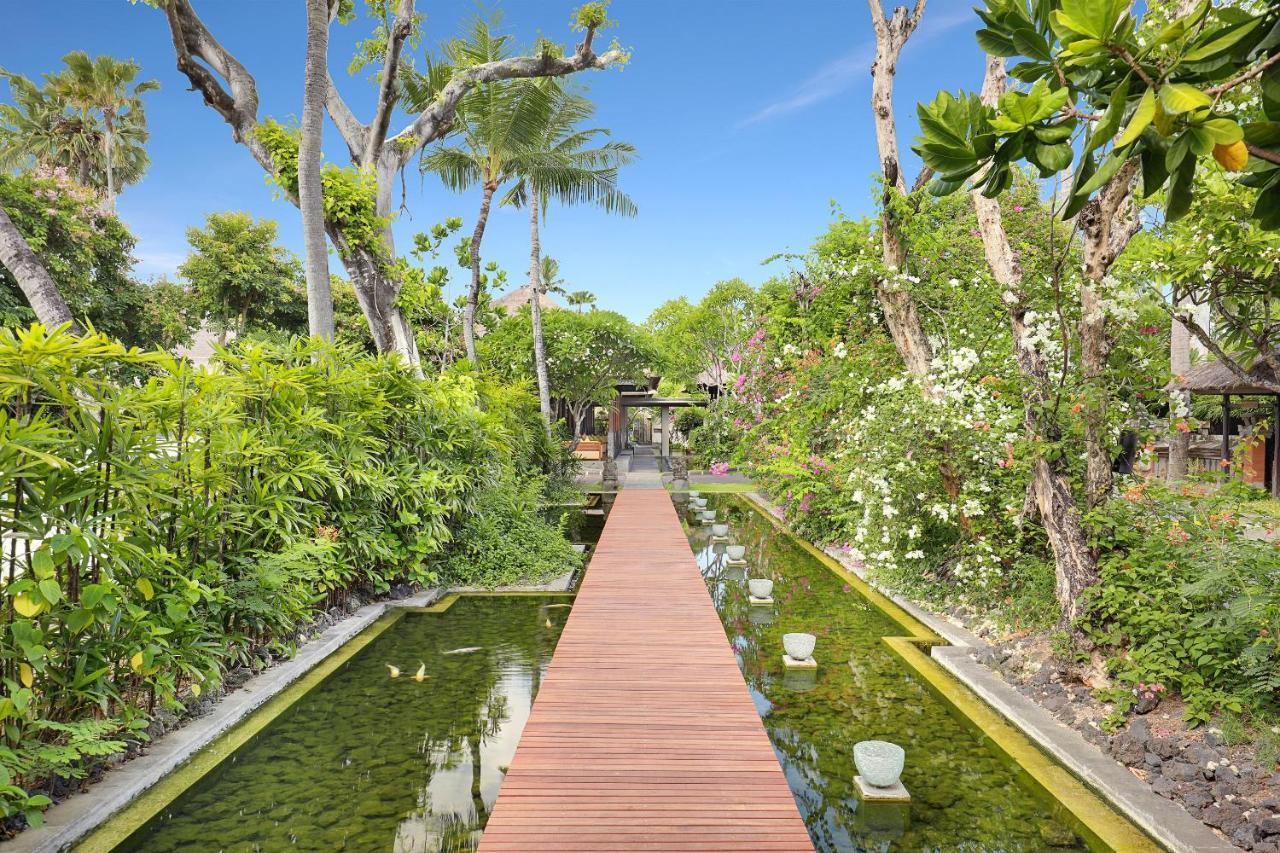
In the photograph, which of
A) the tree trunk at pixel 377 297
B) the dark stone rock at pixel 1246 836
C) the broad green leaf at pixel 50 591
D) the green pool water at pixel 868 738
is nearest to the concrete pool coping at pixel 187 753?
the broad green leaf at pixel 50 591

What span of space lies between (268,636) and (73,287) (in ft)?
51.8

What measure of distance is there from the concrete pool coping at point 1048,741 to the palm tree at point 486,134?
33.0ft

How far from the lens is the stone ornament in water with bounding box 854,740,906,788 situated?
374cm

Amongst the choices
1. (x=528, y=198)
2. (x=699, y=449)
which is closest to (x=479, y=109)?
(x=528, y=198)

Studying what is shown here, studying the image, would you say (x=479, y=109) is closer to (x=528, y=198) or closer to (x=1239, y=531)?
(x=528, y=198)

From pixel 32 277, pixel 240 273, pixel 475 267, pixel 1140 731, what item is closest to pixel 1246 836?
pixel 1140 731

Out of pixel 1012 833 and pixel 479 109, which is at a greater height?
pixel 479 109

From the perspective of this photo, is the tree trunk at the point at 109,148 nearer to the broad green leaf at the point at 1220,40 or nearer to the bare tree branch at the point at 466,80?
the bare tree branch at the point at 466,80

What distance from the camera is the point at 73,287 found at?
16.7m

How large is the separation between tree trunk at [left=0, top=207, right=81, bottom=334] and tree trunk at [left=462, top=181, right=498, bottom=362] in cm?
827

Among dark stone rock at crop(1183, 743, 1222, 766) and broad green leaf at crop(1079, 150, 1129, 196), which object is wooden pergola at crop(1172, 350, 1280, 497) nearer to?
dark stone rock at crop(1183, 743, 1222, 766)

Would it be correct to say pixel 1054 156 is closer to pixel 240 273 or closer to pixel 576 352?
pixel 576 352

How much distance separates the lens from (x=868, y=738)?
4531mm

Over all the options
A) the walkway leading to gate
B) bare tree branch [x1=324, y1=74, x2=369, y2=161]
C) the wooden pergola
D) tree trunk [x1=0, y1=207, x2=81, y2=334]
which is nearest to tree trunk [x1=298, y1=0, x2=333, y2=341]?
bare tree branch [x1=324, y1=74, x2=369, y2=161]
